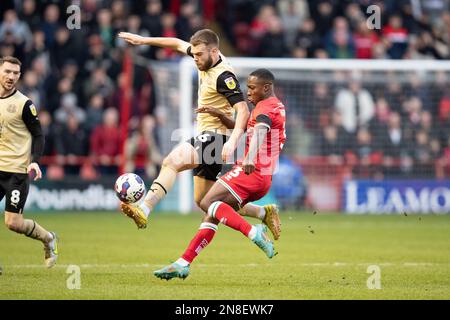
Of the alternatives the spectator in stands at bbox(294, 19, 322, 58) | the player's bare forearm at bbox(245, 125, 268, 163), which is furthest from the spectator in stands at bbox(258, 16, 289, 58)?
the player's bare forearm at bbox(245, 125, 268, 163)

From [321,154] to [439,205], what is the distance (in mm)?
2896

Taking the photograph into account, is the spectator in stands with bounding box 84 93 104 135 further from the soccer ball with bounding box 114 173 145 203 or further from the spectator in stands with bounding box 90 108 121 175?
the soccer ball with bounding box 114 173 145 203

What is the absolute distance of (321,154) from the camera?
21.8 metres

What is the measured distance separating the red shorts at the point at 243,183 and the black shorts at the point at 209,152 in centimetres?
43

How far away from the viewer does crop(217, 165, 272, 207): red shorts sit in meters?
9.87

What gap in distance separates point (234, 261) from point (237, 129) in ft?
9.33

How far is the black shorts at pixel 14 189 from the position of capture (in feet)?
34.0

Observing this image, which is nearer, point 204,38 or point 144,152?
point 204,38

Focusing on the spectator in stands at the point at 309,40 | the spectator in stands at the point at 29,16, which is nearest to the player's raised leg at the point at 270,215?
the spectator in stands at the point at 29,16

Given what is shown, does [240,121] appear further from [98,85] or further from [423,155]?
[423,155]

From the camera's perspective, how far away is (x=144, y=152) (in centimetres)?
2134

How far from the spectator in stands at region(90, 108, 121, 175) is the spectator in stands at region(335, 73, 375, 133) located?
5184 mm

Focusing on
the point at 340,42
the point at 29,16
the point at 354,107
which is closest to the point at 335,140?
the point at 354,107
